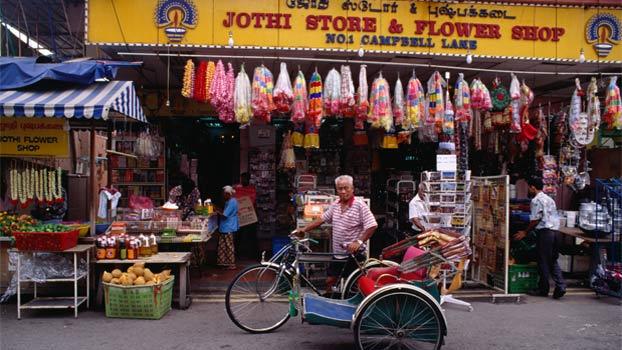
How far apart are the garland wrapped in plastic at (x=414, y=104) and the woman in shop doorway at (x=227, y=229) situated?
12.1 feet

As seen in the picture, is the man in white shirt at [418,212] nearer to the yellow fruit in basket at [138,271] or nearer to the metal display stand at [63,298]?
the yellow fruit in basket at [138,271]

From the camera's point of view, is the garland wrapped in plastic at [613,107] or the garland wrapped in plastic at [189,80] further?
the garland wrapped in plastic at [613,107]

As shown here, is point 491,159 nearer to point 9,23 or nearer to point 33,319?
point 33,319

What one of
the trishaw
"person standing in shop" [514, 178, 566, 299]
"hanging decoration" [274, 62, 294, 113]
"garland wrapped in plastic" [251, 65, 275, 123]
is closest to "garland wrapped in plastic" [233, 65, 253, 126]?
"garland wrapped in plastic" [251, 65, 275, 123]

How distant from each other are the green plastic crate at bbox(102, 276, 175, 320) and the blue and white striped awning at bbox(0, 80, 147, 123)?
2.29 m

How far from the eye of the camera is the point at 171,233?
789 cm

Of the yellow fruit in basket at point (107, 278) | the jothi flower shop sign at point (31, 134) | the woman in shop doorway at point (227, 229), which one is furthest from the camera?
the woman in shop doorway at point (227, 229)

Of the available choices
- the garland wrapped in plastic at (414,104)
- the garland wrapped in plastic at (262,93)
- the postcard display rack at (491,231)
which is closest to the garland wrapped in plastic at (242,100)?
the garland wrapped in plastic at (262,93)

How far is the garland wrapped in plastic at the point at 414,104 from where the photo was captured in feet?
26.4

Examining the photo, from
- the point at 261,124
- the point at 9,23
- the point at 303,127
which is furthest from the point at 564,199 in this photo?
the point at 9,23

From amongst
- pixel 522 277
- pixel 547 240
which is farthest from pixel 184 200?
pixel 547 240

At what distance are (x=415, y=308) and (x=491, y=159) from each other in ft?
23.6

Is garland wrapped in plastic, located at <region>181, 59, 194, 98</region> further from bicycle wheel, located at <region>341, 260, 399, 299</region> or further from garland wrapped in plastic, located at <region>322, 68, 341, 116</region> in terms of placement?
bicycle wheel, located at <region>341, 260, 399, 299</region>

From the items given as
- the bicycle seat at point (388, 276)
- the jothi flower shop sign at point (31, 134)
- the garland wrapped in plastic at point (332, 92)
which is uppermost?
the garland wrapped in plastic at point (332, 92)
